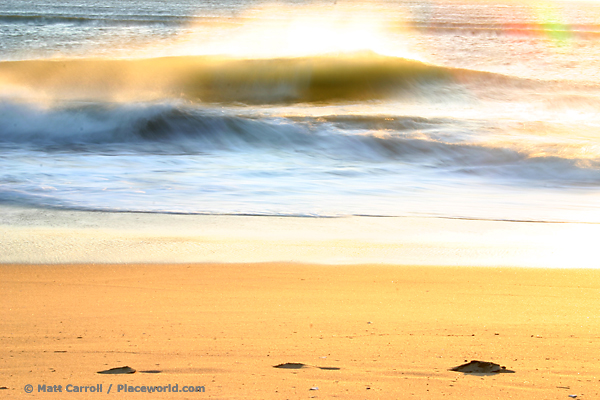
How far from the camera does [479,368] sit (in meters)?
2.25

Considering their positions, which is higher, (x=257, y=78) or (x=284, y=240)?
(x=257, y=78)

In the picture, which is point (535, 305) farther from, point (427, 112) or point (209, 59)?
point (209, 59)

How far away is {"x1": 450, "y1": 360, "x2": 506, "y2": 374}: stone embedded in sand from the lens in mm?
2231

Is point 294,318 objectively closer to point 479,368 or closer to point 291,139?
point 479,368

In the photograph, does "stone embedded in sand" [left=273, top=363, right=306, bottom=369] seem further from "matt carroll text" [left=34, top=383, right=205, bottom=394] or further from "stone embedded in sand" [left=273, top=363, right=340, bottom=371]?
"matt carroll text" [left=34, top=383, right=205, bottom=394]

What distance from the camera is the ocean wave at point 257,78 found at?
15633 millimetres

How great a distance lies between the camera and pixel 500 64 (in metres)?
20.6

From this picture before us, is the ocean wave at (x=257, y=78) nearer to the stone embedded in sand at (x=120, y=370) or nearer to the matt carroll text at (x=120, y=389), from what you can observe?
the stone embedded in sand at (x=120, y=370)

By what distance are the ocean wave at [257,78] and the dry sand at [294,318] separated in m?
11.5

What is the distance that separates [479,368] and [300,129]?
346 inches

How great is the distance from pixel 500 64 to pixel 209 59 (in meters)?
10.1

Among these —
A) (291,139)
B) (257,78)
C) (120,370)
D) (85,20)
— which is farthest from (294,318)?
(85,20)

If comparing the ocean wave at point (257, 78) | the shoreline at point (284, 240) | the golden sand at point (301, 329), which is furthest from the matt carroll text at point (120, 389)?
the ocean wave at point (257, 78)

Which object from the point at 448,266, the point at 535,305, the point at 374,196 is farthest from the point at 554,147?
the point at 535,305
